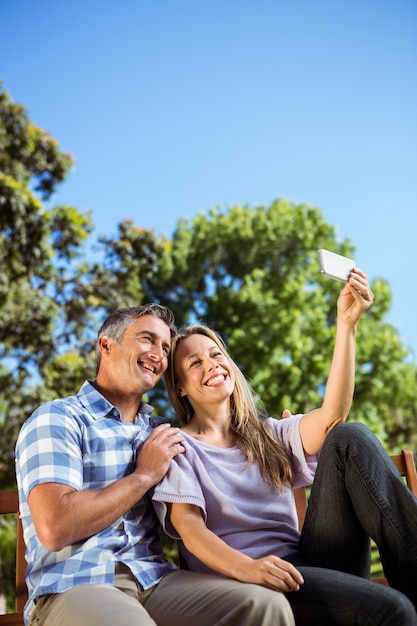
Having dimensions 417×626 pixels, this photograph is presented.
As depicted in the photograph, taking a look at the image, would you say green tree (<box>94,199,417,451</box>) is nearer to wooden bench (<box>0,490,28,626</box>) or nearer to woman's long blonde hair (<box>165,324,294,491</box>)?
woman's long blonde hair (<box>165,324,294,491</box>)

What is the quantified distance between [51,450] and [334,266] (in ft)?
3.17

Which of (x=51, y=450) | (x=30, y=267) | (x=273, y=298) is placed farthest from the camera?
(x=273, y=298)

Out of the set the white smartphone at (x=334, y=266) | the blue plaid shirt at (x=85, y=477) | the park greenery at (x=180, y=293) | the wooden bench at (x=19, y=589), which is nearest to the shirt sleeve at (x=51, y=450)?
the blue plaid shirt at (x=85, y=477)

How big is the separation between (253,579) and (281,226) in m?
12.0

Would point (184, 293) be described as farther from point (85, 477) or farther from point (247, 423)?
point (85, 477)

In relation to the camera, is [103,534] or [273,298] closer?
[103,534]

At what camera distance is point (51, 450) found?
1.91m

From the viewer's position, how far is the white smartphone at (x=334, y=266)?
2.02 meters

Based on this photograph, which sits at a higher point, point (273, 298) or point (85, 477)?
point (273, 298)

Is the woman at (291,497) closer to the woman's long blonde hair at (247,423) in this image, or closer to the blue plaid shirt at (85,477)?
the woman's long blonde hair at (247,423)

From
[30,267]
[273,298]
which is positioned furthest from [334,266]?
[273,298]

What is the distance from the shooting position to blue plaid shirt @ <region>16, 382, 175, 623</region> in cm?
185

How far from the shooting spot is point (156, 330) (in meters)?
2.40

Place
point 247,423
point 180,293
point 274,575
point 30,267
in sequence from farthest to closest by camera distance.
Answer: point 180,293
point 30,267
point 247,423
point 274,575
